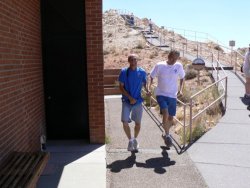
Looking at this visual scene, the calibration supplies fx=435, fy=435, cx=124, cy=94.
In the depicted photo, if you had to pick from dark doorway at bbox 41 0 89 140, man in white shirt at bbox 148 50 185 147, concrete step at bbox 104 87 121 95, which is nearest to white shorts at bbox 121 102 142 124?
man in white shirt at bbox 148 50 185 147

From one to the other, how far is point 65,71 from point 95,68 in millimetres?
898

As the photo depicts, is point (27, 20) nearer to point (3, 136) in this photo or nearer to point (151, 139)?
point (3, 136)

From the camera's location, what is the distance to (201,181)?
5926mm

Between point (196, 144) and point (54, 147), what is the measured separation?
2607 millimetres

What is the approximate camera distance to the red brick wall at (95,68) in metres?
7.84

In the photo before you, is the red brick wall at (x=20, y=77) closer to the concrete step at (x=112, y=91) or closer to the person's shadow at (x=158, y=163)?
the person's shadow at (x=158, y=163)

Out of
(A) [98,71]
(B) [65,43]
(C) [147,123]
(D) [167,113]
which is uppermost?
(B) [65,43]

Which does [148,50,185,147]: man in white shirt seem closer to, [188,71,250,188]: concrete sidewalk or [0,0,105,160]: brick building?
[188,71,250,188]: concrete sidewalk

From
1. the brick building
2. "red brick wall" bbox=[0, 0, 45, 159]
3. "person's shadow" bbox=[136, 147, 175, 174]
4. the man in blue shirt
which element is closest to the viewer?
"red brick wall" bbox=[0, 0, 45, 159]

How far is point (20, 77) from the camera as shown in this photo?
608cm

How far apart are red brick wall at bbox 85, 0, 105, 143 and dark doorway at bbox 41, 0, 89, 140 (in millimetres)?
565

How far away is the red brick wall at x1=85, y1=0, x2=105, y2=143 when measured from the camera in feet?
25.7

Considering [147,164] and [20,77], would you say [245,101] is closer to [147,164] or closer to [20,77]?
[147,164]

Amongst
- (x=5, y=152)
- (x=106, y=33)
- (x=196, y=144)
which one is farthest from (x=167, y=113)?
(x=106, y=33)
